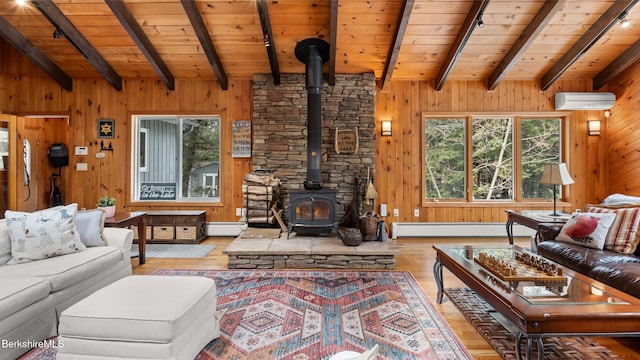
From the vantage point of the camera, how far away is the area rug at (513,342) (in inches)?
77.2

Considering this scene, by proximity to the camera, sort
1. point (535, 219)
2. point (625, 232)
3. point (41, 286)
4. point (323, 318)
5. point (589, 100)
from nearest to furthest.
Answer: point (41, 286) < point (323, 318) < point (625, 232) < point (535, 219) < point (589, 100)

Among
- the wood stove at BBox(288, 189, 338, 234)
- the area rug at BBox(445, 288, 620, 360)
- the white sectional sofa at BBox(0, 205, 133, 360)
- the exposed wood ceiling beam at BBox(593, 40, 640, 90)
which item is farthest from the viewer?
the exposed wood ceiling beam at BBox(593, 40, 640, 90)

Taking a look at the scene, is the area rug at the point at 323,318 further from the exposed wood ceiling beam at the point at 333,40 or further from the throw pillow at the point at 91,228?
the exposed wood ceiling beam at the point at 333,40

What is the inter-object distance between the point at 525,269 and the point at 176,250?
412 centimetres

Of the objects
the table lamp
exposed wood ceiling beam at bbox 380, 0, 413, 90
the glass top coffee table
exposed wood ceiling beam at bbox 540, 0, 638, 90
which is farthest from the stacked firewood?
exposed wood ceiling beam at bbox 540, 0, 638, 90

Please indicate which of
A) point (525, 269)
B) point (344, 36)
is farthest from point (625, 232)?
point (344, 36)

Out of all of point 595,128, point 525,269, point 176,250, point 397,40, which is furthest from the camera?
point 595,128

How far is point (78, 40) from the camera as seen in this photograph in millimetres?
4254

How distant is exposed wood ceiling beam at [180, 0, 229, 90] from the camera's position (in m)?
3.72

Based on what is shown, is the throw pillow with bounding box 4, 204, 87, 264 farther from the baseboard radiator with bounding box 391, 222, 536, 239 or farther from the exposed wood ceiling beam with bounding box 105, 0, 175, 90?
the baseboard radiator with bounding box 391, 222, 536, 239

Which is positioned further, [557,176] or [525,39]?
[525,39]

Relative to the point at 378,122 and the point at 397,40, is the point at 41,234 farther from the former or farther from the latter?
the point at 378,122

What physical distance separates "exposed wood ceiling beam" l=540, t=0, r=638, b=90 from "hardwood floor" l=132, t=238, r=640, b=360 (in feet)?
8.44

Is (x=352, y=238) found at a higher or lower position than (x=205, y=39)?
lower
